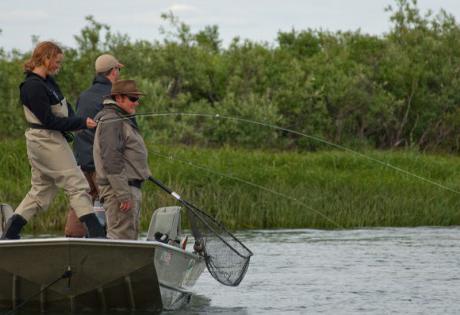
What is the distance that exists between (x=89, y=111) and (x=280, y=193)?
7.79 meters

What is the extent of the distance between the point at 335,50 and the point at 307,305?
2536cm

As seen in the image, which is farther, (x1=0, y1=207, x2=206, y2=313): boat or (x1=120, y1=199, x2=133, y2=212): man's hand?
(x1=120, y1=199, x2=133, y2=212): man's hand

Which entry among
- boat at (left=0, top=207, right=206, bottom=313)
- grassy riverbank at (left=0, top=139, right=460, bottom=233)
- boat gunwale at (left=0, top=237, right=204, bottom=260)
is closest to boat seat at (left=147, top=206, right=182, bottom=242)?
boat at (left=0, top=207, right=206, bottom=313)

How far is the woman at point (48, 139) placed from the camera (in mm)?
9195

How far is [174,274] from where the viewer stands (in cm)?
959

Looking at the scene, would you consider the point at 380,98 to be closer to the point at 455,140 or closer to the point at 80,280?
the point at 455,140

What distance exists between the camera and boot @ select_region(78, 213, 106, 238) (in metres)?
9.33

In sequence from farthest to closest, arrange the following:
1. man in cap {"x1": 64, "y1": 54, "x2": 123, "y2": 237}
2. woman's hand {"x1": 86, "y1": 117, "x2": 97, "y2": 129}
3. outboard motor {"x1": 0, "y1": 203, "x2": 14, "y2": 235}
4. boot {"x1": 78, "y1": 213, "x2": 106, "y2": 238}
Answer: outboard motor {"x1": 0, "y1": 203, "x2": 14, "y2": 235}
man in cap {"x1": 64, "y1": 54, "x2": 123, "y2": 237}
boot {"x1": 78, "y1": 213, "x2": 106, "y2": 238}
woman's hand {"x1": 86, "y1": 117, "x2": 97, "y2": 129}

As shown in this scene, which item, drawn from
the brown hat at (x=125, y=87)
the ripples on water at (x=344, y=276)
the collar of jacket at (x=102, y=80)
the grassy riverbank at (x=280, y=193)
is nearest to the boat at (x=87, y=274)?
the ripples on water at (x=344, y=276)

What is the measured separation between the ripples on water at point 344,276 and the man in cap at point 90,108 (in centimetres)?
118

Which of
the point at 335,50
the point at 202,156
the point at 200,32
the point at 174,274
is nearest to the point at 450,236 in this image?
the point at 202,156

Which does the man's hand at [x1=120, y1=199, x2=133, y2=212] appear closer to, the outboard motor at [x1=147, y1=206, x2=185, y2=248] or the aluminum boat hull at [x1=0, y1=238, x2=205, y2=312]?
the aluminum boat hull at [x1=0, y1=238, x2=205, y2=312]

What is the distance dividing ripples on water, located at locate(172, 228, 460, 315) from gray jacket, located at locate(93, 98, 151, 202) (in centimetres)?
115


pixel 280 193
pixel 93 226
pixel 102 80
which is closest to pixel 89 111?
pixel 102 80
